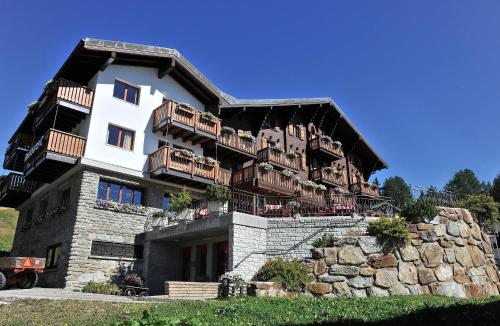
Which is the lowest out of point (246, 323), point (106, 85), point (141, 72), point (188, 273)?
point (246, 323)

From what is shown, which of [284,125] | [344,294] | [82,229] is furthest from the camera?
[284,125]

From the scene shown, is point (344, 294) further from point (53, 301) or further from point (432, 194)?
point (53, 301)

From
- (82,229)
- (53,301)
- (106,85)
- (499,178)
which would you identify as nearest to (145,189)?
(82,229)

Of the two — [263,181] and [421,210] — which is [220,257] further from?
[421,210]

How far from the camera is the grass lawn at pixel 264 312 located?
23.5ft

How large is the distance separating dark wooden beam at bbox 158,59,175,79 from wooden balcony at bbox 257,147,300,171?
8414mm

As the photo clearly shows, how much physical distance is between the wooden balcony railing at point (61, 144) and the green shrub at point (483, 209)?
64.4 ft

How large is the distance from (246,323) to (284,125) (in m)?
25.7

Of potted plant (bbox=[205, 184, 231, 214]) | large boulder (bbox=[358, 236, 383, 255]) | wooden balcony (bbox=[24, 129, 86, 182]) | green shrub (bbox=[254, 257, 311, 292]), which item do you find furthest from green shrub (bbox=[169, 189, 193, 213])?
large boulder (bbox=[358, 236, 383, 255])

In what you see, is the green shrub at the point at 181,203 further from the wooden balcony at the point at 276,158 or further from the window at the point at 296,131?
the window at the point at 296,131

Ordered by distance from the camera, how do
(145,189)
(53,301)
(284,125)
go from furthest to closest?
(284,125), (145,189), (53,301)

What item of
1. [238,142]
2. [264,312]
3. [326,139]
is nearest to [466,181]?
[326,139]

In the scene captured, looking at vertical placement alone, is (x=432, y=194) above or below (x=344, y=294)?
above

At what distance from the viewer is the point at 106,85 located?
23344 millimetres
